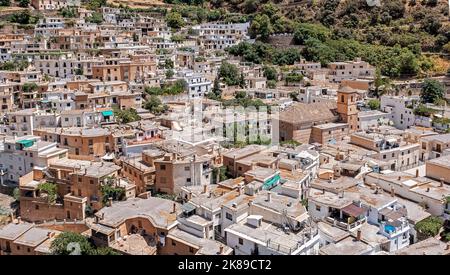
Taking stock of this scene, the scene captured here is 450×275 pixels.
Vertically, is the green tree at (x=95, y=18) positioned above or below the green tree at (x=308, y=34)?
above

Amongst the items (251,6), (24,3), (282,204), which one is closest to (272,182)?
(282,204)

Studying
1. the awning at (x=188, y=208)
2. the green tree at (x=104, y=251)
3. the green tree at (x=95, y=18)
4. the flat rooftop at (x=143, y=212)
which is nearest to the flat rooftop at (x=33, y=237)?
the flat rooftop at (x=143, y=212)

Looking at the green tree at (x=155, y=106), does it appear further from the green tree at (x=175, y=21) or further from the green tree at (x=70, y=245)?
the green tree at (x=175, y=21)

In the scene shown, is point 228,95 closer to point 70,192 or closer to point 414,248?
point 70,192

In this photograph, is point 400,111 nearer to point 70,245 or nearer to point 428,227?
point 428,227

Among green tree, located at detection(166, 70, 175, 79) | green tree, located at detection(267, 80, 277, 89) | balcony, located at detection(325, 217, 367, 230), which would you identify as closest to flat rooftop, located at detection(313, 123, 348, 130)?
green tree, located at detection(267, 80, 277, 89)

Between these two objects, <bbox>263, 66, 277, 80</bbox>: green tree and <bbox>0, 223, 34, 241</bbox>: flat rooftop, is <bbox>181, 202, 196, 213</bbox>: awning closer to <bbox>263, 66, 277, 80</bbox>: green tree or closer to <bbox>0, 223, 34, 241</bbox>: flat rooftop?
<bbox>0, 223, 34, 241</bbox>: flat rooftop
